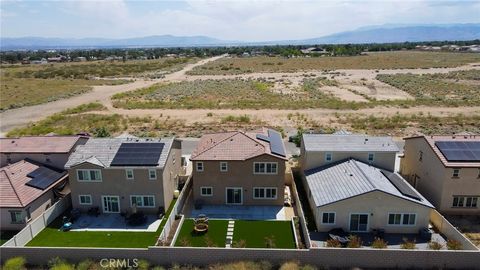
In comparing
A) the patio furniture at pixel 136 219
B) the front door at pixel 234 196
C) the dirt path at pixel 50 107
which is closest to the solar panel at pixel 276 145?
the front door at pixel 234 196

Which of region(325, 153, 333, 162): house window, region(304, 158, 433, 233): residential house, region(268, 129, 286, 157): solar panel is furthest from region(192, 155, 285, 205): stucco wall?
region(325, 153, 333, 162): house window

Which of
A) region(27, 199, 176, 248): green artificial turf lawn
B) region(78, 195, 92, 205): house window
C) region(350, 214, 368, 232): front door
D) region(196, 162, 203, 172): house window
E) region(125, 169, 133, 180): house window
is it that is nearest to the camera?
region(27, 199, 176, 248): green artificial turf lawn

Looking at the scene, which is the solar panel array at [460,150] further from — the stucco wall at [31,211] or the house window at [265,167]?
the stucco wall at [31,211]

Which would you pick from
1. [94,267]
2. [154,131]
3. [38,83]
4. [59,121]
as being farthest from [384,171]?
[38,83]

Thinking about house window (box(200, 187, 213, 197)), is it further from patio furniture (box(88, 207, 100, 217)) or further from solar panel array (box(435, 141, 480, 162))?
solar panel array (box(435, 141, 480, 162))

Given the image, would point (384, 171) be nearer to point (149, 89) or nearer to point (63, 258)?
point (63, 258)

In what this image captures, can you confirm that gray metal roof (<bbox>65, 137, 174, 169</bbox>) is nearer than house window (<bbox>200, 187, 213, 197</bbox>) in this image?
Yes

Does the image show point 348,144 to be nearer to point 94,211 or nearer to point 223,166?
point 223,166
